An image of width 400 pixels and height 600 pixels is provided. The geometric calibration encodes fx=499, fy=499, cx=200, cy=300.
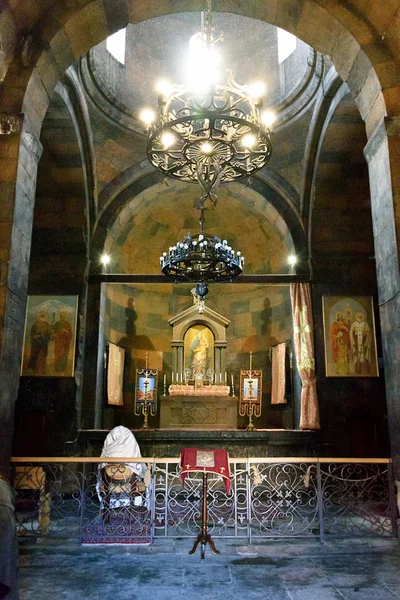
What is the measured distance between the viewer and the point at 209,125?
700 cm

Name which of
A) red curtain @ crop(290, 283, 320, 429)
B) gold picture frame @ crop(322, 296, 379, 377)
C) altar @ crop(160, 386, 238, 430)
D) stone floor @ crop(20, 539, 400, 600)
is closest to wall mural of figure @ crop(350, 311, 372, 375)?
gold picture frame @ crop(322, 296, 379, 377)

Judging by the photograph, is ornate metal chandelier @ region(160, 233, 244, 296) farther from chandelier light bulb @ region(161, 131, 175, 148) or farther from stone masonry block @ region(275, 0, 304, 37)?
stone masonry block @ region(275, 0, 304, 37)

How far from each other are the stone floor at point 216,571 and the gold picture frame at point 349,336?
5650 millimetres

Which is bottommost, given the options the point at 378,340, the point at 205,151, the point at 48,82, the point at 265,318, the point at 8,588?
the point at 8,588

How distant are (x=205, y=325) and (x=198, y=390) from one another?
6.68ft

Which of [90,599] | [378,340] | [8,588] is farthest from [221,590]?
[378,340]

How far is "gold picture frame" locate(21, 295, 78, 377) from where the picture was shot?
11.4 metres

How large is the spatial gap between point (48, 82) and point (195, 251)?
3.55 m

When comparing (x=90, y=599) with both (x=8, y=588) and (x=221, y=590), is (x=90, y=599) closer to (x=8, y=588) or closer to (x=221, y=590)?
(x=221, y=590)

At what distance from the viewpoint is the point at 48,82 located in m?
6.98

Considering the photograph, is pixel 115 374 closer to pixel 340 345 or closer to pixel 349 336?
pixel 340 345

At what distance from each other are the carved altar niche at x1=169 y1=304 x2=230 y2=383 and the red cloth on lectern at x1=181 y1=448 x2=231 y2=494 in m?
7.42

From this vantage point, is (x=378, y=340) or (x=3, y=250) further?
(x=378, y=340)

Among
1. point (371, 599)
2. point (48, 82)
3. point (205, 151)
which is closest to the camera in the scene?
point (371, 599)
